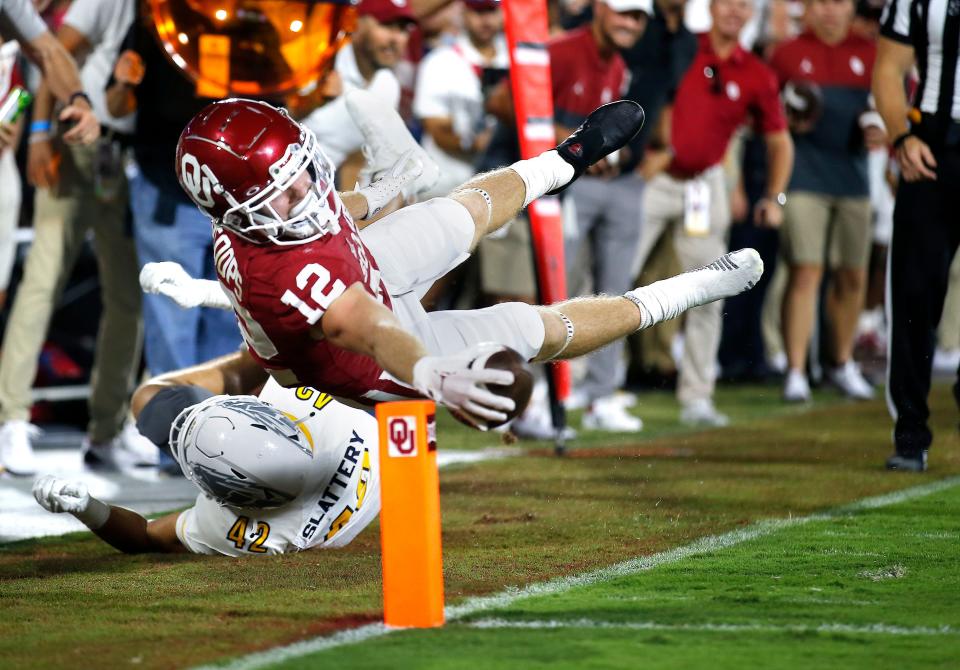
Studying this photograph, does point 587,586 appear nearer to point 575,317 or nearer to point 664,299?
point 575,317

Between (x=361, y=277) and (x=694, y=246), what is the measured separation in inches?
189

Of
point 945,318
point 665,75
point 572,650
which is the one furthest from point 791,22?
point 572,650

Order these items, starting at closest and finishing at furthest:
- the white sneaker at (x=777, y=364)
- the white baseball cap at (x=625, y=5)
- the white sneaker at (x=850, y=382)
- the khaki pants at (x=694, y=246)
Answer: the white baseball cap at (x=625, y=5) < the khaki pants at (x=694, y=246) < the white sneaker at (x=850, y=382) < the white sneaker at (x=777, y=364)

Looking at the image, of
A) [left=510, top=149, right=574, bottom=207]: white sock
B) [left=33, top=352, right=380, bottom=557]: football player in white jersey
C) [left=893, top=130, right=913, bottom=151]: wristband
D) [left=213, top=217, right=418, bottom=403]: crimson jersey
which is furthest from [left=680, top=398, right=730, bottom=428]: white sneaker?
[left=213, top=217, right=418, bottom=403]: crimson jersey

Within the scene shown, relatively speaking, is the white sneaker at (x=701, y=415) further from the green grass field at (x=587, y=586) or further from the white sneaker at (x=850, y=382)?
the green grass field at (x=587, y=586)

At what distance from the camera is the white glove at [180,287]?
16.9ft

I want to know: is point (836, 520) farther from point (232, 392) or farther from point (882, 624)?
point (232, 392)

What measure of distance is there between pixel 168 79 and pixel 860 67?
4.72 m

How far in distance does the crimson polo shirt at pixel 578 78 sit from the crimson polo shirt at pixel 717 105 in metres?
0.90

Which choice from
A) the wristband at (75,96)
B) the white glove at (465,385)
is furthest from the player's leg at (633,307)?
the wristband at (75,96)

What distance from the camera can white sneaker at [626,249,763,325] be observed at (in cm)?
491

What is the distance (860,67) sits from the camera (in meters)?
9.27

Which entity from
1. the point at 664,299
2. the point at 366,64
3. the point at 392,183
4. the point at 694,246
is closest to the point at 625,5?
the point at 366,64

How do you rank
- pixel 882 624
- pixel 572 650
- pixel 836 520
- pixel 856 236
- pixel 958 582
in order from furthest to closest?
pixel 856 236
pixel 836 520
pixel 958 582
pixel 882 624
pixel 572 650
